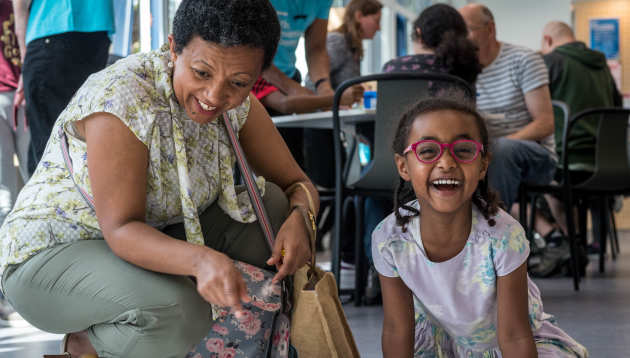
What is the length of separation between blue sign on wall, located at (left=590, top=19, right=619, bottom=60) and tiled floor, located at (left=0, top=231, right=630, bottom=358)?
5.37 meters

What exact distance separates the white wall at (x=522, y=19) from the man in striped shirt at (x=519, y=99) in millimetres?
6130

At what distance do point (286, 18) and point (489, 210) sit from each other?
156cm

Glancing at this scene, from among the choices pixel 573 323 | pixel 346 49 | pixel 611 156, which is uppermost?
pixel 346 49

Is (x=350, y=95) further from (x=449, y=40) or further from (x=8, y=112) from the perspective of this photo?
(x=8, y=112)

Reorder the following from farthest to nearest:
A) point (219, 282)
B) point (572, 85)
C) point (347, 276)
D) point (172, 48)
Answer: point (572, 85) → point (347, 276) → point (172, 48) → point (219, 282)

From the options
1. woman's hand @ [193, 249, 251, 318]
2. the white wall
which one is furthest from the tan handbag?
the white wall

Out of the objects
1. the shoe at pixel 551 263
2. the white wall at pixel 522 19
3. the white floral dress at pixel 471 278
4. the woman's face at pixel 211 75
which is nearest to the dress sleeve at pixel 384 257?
the white floral dress at pixel 471 278

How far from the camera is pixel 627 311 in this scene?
2531 mm

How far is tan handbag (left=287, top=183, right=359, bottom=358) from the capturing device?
4.37ft

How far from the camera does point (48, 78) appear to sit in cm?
231

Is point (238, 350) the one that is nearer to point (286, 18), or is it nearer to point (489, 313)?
point (489, 313)

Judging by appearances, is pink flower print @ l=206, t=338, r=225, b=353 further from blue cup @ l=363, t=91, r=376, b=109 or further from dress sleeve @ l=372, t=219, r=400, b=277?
blue cup @ l=363, t=91, r=376, b=109

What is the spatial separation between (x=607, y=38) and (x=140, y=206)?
7.96 meters

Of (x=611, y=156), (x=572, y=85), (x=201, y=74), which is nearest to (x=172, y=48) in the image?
(x=201, y=74)
